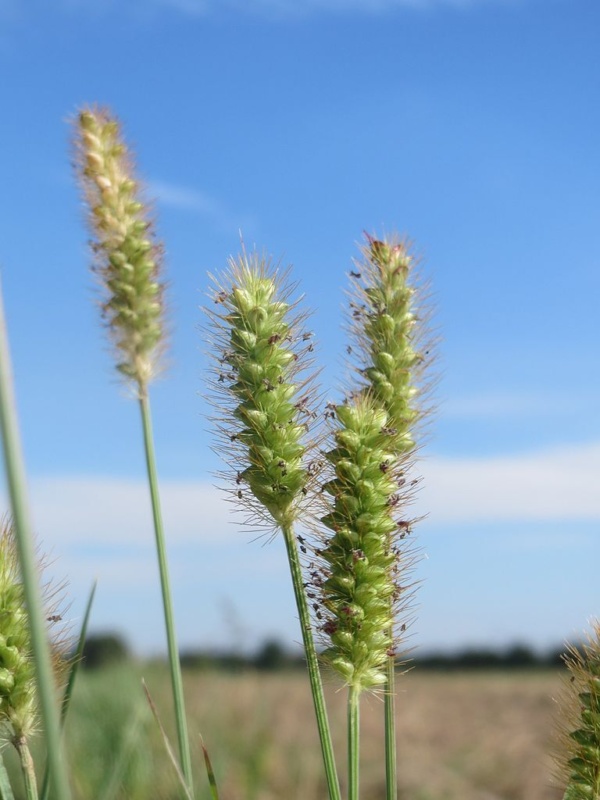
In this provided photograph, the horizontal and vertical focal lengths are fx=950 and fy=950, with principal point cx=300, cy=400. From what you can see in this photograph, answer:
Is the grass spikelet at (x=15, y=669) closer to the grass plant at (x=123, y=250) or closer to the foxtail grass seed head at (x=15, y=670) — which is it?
the foxtail grass seed head at (x=15, y=670)

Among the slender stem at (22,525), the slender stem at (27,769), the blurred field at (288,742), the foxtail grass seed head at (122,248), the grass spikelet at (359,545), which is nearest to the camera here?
the slender stem at (22,525)

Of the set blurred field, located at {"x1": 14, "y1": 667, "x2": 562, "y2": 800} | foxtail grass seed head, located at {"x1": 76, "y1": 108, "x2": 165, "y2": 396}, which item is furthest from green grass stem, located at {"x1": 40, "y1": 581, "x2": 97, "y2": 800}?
blurred field, located at {"x1": 14, "y1": 667, "x2": 562, "y2": 800}

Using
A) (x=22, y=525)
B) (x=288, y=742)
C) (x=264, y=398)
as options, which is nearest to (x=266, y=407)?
(x=264, y=398)

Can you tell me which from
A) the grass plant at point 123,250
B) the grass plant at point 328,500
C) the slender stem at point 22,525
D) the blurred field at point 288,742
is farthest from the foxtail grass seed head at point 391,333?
the blurred field at point 288,742

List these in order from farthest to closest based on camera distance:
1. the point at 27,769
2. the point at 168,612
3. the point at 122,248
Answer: the point at 122,248 < the point at 168,612 < the point at 27,769

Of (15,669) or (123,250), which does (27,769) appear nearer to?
(15,669)

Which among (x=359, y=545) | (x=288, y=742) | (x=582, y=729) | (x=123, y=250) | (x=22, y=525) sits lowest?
(x=288, y=742)
